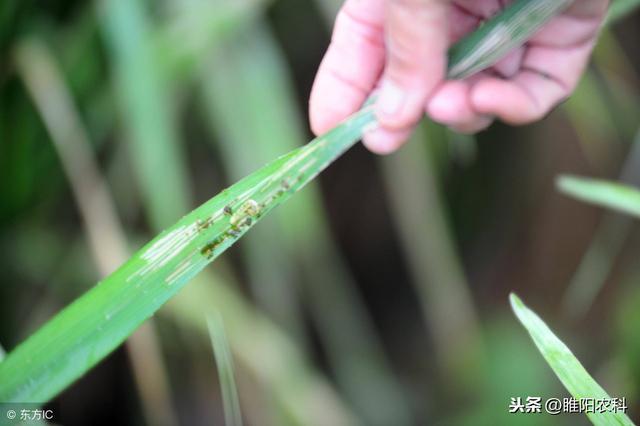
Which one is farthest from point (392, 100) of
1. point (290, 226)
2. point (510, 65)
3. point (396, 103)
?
point (290, 226)

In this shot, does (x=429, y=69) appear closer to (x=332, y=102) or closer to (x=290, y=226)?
(x=332, y=102)

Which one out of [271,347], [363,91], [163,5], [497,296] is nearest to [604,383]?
[497,296]

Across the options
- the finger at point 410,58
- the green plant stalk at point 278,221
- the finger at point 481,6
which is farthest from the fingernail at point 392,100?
the green plant stalk at point 278,221

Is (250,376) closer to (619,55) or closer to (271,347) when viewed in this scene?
(271,347)

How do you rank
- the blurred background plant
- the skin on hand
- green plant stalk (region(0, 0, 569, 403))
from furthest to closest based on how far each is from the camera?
1. the blurred background plant
2. the skin on hand
3. green plant stalk (region(0, 0, 569, 403))

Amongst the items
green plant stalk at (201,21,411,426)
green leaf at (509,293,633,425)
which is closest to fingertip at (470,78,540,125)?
green leaf at (509,293,633,425)

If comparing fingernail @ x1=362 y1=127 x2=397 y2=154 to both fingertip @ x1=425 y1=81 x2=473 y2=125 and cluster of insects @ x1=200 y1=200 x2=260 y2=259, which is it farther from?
cluster of insects @ x1=200 y1=200 x2=260 y2=259
